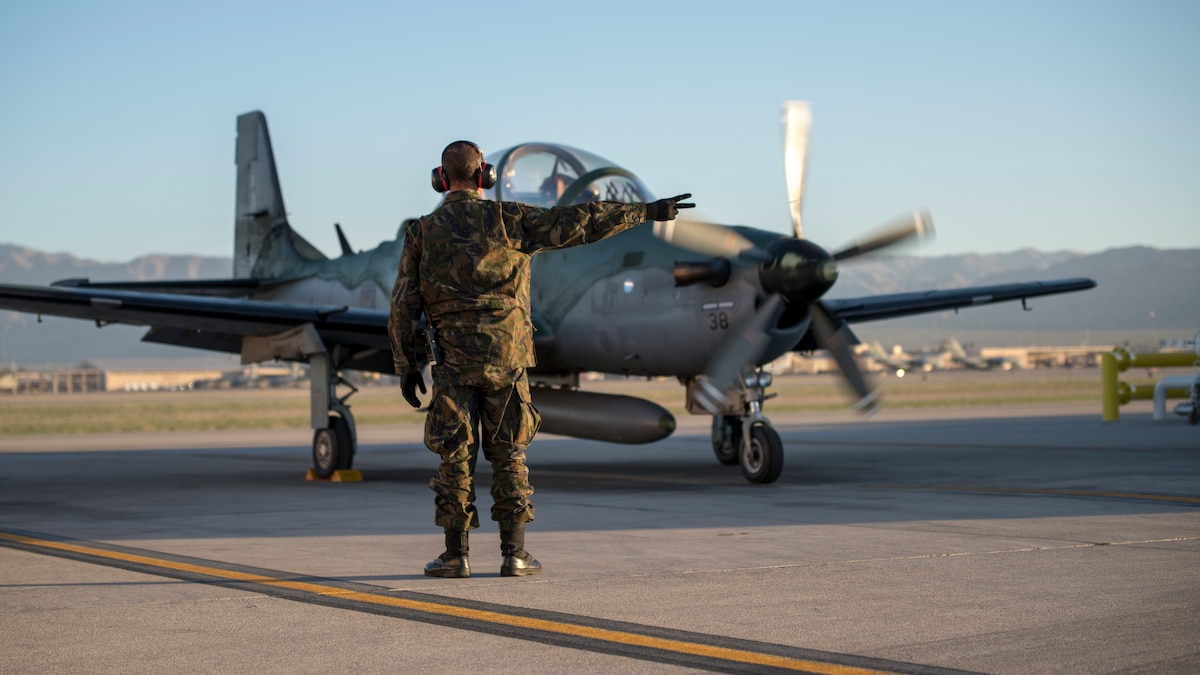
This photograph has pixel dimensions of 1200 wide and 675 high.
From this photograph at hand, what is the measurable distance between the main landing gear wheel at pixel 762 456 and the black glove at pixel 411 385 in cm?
703

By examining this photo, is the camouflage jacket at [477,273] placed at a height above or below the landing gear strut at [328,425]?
above

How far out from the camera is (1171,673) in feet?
14.3

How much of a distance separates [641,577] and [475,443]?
3.88 feet

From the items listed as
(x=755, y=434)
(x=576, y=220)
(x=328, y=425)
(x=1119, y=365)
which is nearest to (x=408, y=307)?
(x=576, y=220)

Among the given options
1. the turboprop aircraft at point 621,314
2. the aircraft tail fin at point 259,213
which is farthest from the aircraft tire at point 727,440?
the aircraft tail fin at point 259,213

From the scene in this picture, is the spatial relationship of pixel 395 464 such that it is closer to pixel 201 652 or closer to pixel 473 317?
pixel 473 317

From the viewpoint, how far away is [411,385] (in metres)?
7.00

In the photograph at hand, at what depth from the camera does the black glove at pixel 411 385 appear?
6941 mm

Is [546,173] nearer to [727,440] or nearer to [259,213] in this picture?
[727,440]

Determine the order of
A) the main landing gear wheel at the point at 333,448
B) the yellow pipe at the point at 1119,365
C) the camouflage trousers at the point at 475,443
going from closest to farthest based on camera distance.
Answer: the camouflage trousers at the point at 475,443
the main landing gear wheel at the point at 333,448
the yellow pipe at the point at 1119,365

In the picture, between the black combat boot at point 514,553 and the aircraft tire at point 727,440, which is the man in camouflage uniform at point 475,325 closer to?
the black combat boot at point 514,553

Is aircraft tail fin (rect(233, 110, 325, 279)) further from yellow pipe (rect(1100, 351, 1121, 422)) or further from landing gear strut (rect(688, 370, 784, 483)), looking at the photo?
yellow pipe (rect(1100, 351, 1121, 422))

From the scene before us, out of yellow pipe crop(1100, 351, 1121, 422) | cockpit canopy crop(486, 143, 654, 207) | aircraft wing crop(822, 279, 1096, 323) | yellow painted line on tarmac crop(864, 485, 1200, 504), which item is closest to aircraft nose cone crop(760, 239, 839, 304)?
yellow painted line on tarmac crop(864, 485, 1200, 504)

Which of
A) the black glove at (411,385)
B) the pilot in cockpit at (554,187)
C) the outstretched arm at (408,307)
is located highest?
the pilot in cockpit at (554,187)
